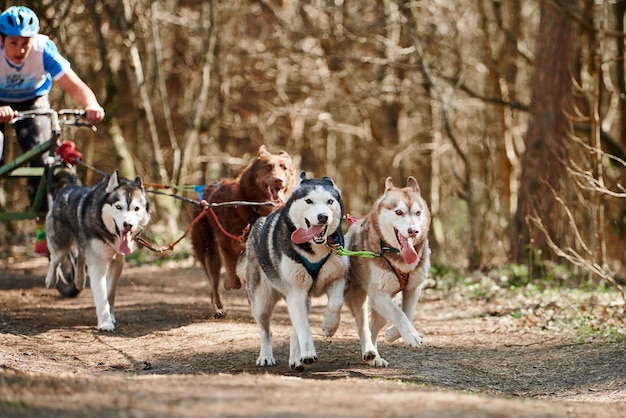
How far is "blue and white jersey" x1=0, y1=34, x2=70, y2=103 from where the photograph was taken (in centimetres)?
798

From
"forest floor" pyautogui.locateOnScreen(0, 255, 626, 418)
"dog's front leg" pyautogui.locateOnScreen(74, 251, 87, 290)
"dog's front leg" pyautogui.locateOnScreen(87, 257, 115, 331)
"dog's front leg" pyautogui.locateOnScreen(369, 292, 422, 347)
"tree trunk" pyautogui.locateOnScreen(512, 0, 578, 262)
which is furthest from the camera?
"tree trunk" pyautogui.locateOnScreen(512, 0, 578, 262)

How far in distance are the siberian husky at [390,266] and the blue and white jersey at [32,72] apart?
11.8 ft

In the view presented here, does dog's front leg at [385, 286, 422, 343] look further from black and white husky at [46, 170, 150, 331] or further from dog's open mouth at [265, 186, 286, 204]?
black and white husky at [46, 170, 150, 331]

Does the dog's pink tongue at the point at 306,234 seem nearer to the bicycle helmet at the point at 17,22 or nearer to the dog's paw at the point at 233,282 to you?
the dog's paw at the point at 233,282

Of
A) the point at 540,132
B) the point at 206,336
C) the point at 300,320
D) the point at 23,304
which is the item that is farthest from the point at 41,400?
the point at 540,132

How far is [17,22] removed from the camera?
299 inches

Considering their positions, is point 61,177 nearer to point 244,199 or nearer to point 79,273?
point 79,273

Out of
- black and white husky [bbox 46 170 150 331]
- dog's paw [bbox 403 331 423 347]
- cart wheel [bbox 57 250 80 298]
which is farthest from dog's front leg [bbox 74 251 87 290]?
dog's paw [bbox 403 331 423 347]

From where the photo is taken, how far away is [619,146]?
13164 mm

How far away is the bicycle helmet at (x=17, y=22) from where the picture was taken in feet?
24.9

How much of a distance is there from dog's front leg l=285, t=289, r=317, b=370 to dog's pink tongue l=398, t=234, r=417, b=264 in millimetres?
703

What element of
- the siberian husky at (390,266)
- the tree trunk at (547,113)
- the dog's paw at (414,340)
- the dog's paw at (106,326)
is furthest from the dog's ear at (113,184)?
the tree trunk at (547,113)

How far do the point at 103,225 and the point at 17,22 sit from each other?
6.21 feet

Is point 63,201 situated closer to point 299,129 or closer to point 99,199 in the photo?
point 99,199
